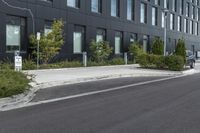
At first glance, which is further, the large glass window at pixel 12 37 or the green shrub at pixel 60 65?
the green shrub at pixel 60 65

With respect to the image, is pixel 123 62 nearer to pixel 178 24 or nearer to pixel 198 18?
pixel 178 24

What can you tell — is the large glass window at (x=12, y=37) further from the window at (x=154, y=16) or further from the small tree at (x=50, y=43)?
the window at (x=154, y=16)

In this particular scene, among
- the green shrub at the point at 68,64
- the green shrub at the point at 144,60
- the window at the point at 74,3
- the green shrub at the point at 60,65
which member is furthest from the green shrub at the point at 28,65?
the green shrub at the point at 144,60

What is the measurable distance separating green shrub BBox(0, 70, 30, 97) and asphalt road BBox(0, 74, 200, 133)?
4.30 feet

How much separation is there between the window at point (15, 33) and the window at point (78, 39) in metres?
7.28

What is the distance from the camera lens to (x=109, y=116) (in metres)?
10.8

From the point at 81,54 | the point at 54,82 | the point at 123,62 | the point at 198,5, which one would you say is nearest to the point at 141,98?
the point at 54,82

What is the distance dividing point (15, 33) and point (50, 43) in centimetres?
246

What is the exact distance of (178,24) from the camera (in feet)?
223

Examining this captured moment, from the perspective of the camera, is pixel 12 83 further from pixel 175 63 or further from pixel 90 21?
pixel 90 21

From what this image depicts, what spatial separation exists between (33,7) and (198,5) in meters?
53.1

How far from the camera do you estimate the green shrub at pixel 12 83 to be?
13.5 meters

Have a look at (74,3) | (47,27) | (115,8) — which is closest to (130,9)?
(115,8)

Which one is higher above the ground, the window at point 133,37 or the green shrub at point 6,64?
the window at point 133,37
